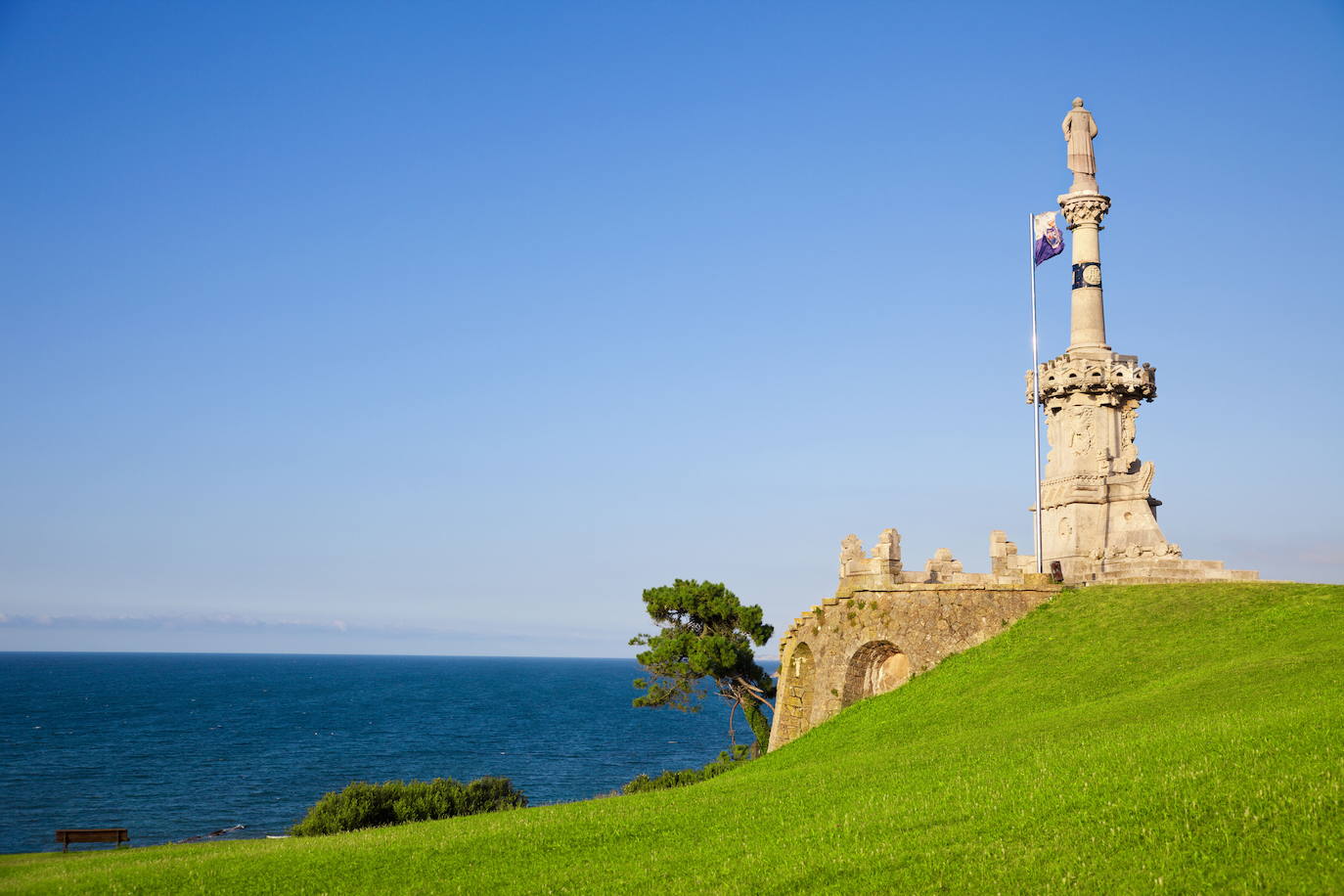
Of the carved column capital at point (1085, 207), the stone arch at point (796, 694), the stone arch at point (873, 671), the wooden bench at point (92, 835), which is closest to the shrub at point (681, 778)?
the stone arch at point (796, 694)

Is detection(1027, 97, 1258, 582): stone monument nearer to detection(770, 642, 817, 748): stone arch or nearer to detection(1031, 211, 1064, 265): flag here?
detection(1031, 211, 1064, 265): flag

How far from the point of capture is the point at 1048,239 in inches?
1340

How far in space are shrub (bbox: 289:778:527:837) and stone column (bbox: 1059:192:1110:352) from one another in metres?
24.9

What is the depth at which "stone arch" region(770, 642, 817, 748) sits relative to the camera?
1243 inches

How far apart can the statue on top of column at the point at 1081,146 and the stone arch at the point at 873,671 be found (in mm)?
17479

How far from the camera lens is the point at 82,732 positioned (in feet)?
278

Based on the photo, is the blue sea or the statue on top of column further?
the blue sea

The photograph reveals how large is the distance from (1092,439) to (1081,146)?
10718mm

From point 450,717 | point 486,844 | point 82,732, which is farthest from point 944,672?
point 450,717

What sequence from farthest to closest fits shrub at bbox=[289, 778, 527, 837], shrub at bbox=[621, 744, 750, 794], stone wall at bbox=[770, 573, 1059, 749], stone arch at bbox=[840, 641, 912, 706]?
shrub at bbox=[621, 744, 750, 794] → shrub at bbox=[289, 778, 527, 837] → stone arch at bbox=[840, 641, 912, 706] → stone wall at bbox=[770, 573, 1059, 749]

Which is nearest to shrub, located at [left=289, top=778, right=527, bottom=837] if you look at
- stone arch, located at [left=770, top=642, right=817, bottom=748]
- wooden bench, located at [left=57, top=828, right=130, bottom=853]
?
wooden bench, located at [left=57, top=828, right=130, bottom=853]

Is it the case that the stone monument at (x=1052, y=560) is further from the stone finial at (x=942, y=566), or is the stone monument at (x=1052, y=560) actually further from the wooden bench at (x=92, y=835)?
the wooden bench at (x=92, y=835)

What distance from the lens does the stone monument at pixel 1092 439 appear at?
3145cm

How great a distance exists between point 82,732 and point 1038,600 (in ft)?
275
